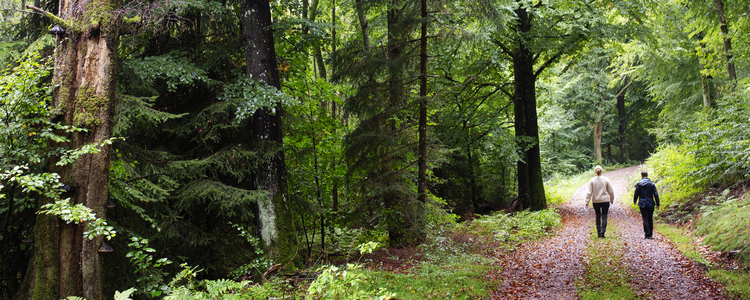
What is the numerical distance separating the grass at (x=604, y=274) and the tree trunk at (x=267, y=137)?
16.5 feet

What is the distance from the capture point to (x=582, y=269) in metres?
6.78

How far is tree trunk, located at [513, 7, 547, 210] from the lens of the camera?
1328cm

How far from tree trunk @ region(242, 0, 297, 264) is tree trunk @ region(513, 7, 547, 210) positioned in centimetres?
897

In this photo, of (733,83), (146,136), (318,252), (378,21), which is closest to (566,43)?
(733,83)

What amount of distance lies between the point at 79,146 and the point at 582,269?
7730 mm

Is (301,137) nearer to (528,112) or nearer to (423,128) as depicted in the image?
(423,128)

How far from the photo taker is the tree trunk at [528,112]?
523 inches

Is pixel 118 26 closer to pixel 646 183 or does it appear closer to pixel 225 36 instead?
pixel 225 36

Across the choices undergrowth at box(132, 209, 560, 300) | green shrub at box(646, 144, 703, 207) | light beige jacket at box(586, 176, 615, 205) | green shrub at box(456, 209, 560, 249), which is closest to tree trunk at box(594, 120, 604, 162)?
green shrub at box(646, 144, 703, 207)

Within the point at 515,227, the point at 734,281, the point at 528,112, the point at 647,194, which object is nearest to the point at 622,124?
the point at 528,112

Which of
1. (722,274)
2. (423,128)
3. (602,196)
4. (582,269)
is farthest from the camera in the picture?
(602,196)

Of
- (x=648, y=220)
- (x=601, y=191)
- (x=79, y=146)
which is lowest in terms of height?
(x=648, y=220)

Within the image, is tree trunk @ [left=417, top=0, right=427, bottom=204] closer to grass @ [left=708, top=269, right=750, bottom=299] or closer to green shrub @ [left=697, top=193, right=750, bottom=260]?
grass @ [left=708, top=269, right=750, bottom=299]

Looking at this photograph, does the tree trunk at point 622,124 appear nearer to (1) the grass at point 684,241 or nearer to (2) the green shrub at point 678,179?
(2) the green shrub at point 678,179
